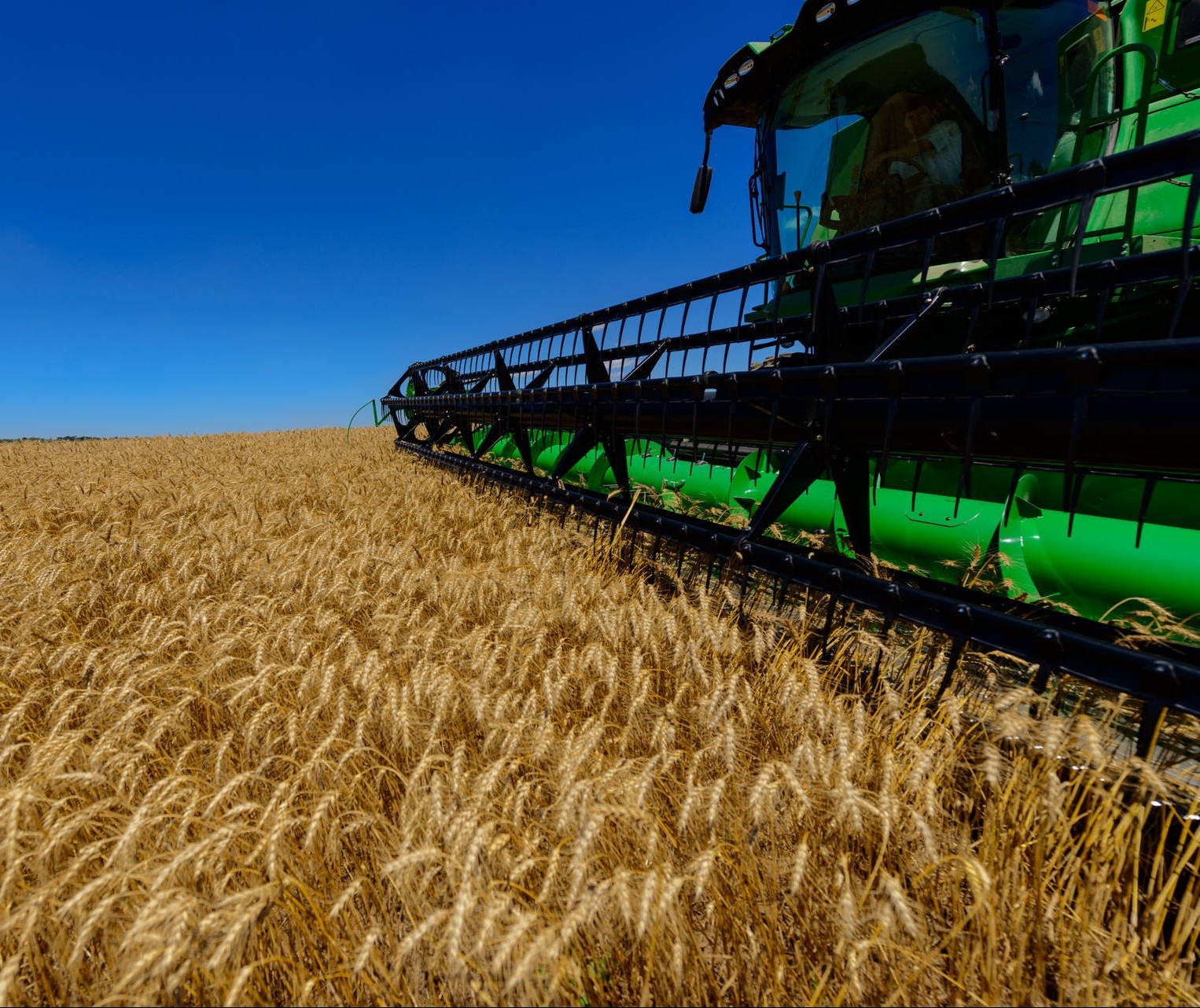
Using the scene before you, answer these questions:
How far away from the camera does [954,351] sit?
10.4 feet

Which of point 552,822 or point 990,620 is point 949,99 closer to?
point 990,620

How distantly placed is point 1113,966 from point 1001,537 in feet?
4.65

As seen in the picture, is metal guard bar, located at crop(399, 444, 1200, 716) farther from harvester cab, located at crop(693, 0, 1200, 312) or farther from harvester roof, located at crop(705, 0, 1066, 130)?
harvester roof, located at crop(705, 0, 1066, 130)

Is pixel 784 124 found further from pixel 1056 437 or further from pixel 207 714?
pixel 207 714

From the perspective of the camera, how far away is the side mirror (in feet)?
14.0

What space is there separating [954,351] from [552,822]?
308cm

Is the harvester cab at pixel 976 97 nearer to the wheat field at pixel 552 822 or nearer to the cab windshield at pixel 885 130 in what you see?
the cab windshield at pixel 885 130

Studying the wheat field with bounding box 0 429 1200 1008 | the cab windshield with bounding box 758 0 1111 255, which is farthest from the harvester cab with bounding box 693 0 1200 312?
the wheat field with bounding box 0 429 1200 1008

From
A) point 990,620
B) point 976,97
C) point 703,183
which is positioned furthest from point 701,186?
point 990,620

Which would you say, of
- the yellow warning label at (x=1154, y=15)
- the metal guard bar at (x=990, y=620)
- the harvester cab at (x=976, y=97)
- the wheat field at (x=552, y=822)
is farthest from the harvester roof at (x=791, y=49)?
the wheat field at (x=552, y=822)

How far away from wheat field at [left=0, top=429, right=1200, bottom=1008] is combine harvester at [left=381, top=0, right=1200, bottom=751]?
11.0 inches

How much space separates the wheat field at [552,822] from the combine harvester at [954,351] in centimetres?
28

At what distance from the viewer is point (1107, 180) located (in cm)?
142

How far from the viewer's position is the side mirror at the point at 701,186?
4.27 m
